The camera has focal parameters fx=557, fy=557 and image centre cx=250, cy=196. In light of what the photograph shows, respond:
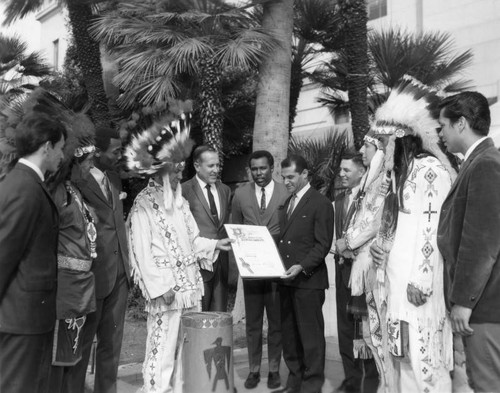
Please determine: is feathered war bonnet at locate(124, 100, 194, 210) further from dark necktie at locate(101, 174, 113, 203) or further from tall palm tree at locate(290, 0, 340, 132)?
tall palm tree at locate(290, 0, 340, 132)

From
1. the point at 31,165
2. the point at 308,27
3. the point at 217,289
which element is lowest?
the point at 217,289

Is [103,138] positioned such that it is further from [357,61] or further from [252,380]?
[357,61]

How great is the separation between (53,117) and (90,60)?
862 centimetres

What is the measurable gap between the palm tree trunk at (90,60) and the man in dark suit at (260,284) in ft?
21.9

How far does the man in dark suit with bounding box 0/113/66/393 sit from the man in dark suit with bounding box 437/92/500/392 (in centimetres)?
226

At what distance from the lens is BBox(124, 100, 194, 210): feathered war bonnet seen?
447 cm

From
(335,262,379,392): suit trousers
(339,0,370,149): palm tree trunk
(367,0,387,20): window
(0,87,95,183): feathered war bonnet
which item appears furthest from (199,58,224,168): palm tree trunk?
(367,0,387,20): window

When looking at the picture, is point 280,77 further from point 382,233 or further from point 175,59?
point 382,233

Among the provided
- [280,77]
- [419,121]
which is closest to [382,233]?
[419,121]

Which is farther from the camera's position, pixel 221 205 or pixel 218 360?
pixel 221 205

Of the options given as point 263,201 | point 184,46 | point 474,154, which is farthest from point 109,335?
point 184,46

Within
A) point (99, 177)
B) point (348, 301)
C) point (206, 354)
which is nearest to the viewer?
point (206, 354)

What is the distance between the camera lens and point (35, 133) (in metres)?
3.24

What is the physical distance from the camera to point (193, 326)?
426cm
